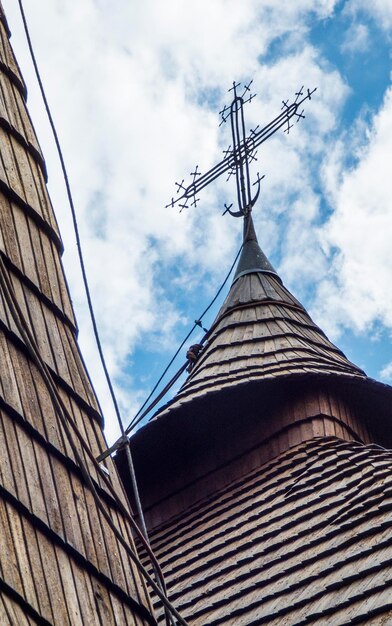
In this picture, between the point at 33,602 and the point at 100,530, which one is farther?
the point at 100,530

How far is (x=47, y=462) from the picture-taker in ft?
15.0

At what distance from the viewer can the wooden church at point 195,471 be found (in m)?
4.41

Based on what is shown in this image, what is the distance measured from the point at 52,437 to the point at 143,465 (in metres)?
3.95

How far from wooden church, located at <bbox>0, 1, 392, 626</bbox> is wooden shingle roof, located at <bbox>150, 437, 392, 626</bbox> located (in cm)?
1

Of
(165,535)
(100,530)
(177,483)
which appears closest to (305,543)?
(100,530)

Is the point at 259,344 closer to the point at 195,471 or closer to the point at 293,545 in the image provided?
the point at 195,471

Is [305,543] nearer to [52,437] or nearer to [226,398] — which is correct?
[52,437]

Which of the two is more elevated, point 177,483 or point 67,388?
point 177,483

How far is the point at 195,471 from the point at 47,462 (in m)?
3.76

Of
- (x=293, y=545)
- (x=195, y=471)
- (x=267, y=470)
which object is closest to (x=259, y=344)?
(x=195, y=471)

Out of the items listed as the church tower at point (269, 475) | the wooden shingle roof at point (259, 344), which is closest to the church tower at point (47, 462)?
the church tower at point (269, 475)

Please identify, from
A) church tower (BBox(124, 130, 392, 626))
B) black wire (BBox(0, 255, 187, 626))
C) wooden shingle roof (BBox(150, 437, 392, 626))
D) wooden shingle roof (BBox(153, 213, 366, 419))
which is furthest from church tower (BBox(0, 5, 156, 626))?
wooden shingle roof (BBox(153, 213, 366, 419))

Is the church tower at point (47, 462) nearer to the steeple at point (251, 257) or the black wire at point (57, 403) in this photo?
the black wire at point (57, 403)

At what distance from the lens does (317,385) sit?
8133 mm
